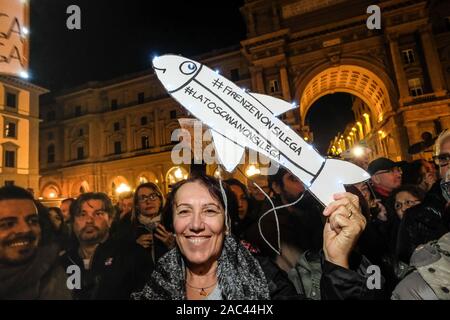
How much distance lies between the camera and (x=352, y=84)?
3284 cm

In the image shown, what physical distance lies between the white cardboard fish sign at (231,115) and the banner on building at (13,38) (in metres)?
2.14

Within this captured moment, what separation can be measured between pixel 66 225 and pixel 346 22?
30.1 m

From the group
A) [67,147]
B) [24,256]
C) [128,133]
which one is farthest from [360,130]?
[24,256]

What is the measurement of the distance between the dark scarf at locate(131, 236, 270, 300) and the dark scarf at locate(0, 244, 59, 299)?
944mm

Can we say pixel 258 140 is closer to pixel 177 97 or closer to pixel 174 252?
pixel 177 97

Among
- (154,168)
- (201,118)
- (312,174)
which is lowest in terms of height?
(312,174)

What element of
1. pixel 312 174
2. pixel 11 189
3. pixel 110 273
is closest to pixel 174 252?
pixel 110 273

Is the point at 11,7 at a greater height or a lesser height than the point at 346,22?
lesser

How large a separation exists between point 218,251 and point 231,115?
46.3 inches

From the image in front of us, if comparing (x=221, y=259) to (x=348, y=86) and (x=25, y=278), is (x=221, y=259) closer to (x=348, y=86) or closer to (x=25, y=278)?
(x=25, y=278)

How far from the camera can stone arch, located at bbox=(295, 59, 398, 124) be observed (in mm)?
27587

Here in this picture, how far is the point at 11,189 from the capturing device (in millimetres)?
2613

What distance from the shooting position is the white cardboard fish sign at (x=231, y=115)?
95.0 inches

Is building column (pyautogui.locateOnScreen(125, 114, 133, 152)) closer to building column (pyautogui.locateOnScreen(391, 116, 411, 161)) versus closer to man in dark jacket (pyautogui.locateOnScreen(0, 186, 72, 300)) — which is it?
building column (pyautogui.locateOnScreen(391, 116, 411, 161))
